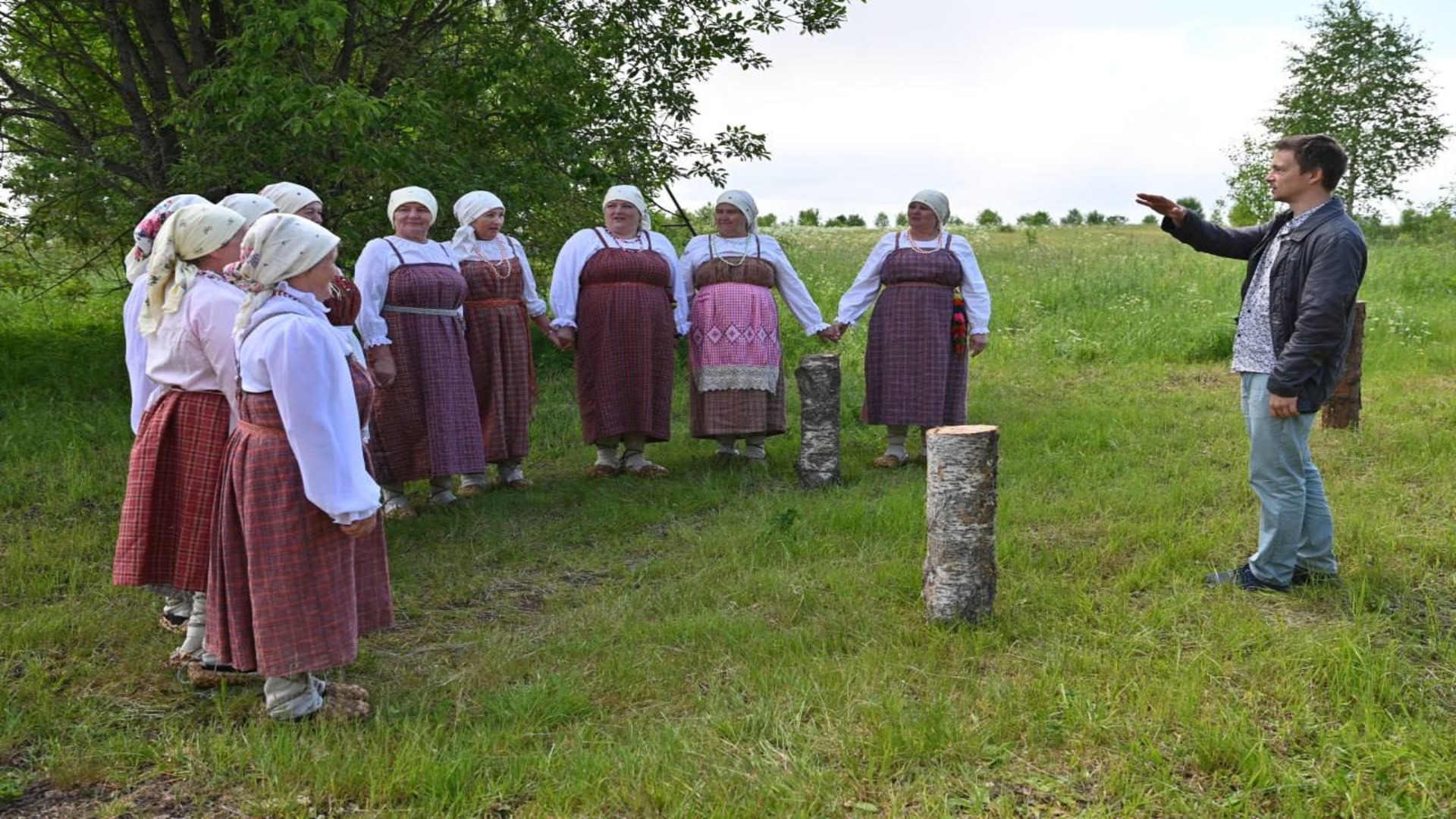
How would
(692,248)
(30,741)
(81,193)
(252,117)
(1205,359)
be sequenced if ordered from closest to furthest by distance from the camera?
(30,741) < (252,117) < (692,248) < (81,193) < (1205,359)

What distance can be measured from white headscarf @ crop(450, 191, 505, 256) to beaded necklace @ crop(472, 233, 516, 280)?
0.21 ft

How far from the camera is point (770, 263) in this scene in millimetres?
7457

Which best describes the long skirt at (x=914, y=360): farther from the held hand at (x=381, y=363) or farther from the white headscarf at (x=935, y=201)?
the held hand at (x=381, y=363)

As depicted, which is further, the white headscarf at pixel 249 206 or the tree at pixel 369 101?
the tree at pixel 369 101

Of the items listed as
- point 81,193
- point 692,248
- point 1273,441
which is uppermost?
point 81,193

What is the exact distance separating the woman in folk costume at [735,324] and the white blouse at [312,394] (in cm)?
393

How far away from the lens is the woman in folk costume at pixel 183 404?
388cm

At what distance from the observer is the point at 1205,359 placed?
1216cm

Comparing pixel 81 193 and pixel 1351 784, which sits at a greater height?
pixel 81 193

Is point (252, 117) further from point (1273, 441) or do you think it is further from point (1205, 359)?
point (1205, 359)

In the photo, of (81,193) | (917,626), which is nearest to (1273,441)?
(917,626)

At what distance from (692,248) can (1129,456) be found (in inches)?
130

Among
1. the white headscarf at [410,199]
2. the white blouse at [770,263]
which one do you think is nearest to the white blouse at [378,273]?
the white headscarf at [410,199]

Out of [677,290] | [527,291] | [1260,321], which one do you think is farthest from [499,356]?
[1260,321]
